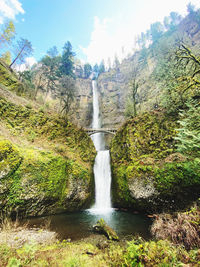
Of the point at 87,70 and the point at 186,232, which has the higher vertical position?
the point at 87,70

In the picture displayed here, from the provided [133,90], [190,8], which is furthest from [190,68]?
[190,8]

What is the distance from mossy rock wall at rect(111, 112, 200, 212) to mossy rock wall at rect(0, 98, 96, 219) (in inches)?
143

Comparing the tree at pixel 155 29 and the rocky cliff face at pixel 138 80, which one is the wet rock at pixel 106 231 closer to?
the rocky cliff face at pixel 138 80

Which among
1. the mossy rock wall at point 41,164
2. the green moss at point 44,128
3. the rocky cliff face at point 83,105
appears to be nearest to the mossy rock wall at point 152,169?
the mossy rock wall at point 41,164

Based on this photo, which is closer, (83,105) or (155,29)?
(83,105)

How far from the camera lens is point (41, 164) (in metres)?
8.79

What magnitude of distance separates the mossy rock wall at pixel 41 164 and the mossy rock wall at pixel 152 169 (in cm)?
364

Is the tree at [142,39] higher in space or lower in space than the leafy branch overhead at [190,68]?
higher

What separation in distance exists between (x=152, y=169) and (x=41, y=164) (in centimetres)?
814

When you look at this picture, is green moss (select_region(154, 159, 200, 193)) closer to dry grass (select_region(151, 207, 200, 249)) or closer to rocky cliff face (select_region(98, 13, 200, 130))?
dry grass (select_region(151, 207, 200, 249))

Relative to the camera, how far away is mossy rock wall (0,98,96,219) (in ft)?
23.6

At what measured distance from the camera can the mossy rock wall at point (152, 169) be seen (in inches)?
289

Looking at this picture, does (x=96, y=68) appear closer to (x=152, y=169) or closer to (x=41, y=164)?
(x=41, y=164)

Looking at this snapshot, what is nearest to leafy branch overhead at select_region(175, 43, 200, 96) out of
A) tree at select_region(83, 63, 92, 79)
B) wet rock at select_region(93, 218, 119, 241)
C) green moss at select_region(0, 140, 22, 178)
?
wet rock at select_region(93, 218, 119, 241)
